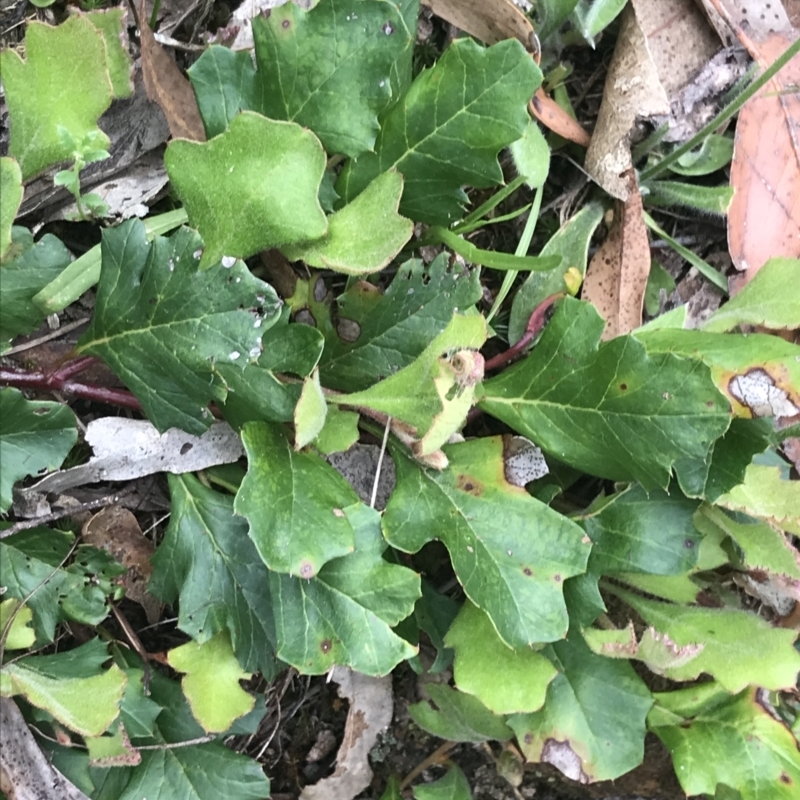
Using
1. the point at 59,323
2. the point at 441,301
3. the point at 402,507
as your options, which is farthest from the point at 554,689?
the point at 59,323

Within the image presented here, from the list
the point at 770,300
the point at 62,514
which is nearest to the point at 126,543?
the point at 62,514

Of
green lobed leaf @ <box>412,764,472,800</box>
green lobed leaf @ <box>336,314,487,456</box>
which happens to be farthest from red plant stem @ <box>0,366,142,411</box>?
green lobed leaf @ <box>412,764,472,800</box>

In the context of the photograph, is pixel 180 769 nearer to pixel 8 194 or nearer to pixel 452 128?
pixel 8 194

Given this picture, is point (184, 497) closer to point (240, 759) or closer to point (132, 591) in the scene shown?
point (132, 591)

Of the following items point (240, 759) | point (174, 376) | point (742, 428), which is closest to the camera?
point (174, 376)

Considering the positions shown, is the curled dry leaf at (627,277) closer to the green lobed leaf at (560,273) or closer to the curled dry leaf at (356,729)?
the green lobed leaf at (560,273)

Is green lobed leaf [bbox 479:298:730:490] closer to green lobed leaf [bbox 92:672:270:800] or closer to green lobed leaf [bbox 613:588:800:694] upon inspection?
green lobed leaf [bbox 613:588:800:694]
